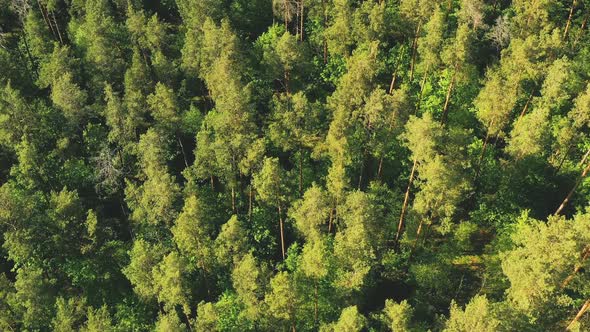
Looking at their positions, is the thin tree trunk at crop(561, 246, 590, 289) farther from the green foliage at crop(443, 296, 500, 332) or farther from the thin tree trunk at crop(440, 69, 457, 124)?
the thin tree trunk at crop(440, 69, 457, 124)

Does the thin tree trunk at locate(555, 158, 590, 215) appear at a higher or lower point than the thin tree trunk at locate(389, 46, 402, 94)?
lower

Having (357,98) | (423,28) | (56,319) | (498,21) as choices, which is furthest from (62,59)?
(498,21)

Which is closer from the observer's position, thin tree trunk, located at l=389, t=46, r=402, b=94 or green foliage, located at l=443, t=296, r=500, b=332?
green foliage, located at l=443, t=296, r=500, b=332

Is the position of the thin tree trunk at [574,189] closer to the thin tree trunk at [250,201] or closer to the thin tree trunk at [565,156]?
the thin tree trunk at [565,156]

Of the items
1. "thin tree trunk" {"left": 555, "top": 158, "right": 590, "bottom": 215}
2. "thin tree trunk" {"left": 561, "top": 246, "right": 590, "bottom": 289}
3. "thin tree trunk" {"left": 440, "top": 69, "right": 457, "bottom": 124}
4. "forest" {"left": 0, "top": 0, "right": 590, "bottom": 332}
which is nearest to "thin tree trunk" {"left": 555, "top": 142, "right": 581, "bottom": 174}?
"forest" {"left": 0, "top": 0, "right": 590, "bottom": 332}

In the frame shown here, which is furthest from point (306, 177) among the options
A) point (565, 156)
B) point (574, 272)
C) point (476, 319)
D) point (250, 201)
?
point (574, 272)

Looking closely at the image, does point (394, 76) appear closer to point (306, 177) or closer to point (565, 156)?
point (306, 177)

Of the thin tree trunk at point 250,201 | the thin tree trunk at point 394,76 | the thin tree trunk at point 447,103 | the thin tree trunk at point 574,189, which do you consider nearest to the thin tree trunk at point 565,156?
the thin tree trunk at point 574,189

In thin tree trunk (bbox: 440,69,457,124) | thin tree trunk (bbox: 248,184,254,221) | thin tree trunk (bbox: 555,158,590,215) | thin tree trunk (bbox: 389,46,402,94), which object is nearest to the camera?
thin tree trunk (bbox: 555,158,590,215)

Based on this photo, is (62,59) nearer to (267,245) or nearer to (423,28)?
(267,245)
